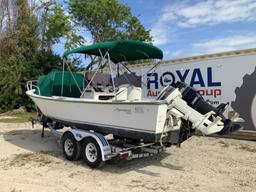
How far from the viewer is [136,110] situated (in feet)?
22.0

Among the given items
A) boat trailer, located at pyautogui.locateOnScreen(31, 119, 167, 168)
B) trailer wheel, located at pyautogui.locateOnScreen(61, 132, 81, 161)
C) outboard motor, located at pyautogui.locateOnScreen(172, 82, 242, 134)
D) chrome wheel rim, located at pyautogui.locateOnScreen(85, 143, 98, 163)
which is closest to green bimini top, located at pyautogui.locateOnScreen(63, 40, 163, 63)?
outboard motor, located at pyautogui.locateOnScreen(172, 82, 242, 134)

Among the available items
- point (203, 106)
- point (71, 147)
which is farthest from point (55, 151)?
point (203, 106)

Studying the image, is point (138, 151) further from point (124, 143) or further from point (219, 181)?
point (219, 181)

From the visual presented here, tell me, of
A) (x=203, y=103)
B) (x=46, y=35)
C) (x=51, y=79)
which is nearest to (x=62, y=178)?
(x=203, y=103)

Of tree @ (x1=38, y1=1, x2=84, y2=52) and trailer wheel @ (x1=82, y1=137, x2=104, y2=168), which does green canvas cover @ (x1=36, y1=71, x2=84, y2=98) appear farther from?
tree @ (x1=38, y1=1, x2=84, y2=52)

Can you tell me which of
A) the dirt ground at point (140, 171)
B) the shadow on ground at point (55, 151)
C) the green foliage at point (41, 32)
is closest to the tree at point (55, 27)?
the green foliage at point (41, 32)

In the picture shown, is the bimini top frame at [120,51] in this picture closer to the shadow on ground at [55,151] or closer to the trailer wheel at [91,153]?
the trailer wheel at [91,153]

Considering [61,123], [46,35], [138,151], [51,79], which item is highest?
[46,35]

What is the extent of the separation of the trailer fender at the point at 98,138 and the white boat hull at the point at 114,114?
22 cm

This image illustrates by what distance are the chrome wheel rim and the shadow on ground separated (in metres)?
0.26

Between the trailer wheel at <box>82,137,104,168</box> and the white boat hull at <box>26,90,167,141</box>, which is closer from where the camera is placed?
the white boat hull at <box>26,90,167,141</box>

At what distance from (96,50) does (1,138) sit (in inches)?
217

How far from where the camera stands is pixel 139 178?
6.65 metres

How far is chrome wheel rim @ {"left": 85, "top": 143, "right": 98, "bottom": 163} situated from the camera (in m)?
7.38
